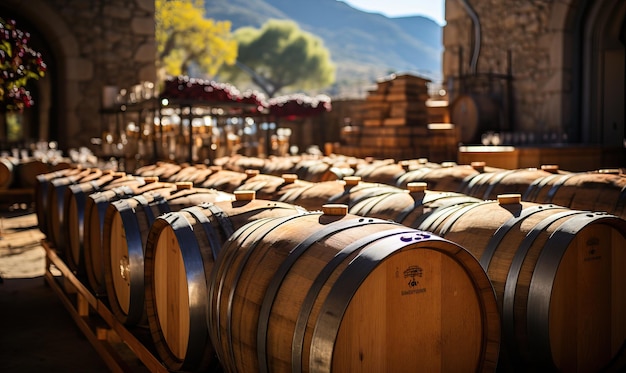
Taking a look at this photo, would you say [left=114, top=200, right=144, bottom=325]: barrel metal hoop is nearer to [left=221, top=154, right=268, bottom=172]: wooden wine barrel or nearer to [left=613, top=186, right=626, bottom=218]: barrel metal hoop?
[left=613, top=186, right=626, bottom=218]: barrel metal hoop

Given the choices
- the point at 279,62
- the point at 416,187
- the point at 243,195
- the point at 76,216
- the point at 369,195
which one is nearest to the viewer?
the point at 243,195

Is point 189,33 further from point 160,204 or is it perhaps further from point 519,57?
point 160,204

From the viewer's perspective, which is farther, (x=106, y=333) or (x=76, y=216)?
(x=76, y=216)

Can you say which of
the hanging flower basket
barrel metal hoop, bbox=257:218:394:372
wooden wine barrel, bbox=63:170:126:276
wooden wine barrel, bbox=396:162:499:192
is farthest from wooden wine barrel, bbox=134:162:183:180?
barrel metal hoop, bbox=257:218:394:372

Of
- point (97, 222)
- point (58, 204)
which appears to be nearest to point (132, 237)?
point (97, 222)

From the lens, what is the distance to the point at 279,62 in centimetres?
8312

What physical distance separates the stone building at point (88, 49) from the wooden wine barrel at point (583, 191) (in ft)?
38.2

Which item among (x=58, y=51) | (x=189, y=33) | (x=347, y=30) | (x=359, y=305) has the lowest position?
(x=359, y=305)

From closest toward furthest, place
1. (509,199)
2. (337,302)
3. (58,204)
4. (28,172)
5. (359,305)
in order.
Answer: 1. (337,302)
2. (359,305)
3. (509,199)
4. (58,204)
5. (28,172)

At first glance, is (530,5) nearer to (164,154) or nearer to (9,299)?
(164,154)

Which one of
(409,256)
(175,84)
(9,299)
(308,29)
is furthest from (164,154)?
(308,29)

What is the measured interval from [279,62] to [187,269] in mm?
81590

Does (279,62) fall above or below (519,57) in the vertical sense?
above

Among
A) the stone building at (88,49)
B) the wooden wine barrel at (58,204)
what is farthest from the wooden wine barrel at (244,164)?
the stone building at (88,49)
